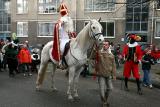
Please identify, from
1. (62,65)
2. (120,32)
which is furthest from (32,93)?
(120,32)

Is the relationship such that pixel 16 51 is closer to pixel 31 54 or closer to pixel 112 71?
pixel 31 54

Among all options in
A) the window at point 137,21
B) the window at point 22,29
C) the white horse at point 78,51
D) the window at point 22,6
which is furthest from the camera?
the window at point 22,6

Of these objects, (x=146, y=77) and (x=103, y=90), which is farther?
(x=146, y=77)

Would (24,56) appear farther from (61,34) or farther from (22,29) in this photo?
(22,29)

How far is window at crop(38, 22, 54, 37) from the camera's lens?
175ft

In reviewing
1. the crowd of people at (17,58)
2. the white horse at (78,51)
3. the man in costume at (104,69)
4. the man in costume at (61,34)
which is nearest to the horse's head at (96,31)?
the white horse at (78,51)

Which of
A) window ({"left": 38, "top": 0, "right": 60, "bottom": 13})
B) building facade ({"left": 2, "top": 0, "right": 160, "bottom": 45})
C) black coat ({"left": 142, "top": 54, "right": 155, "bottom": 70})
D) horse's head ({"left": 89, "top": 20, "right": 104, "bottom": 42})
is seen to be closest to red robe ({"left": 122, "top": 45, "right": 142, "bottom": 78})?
black coat ({"left": 142, "top": 54, "right": 155, "bottom": 70})

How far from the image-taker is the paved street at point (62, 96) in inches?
449

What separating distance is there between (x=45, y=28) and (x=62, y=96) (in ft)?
136

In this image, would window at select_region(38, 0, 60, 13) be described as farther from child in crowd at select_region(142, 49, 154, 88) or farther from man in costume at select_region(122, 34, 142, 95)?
man in costume at select_region(122, 34, 142, 95)

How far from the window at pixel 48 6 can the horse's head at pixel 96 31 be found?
43.0 meters

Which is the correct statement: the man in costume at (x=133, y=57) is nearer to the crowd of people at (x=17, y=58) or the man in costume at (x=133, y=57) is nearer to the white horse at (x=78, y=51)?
the white horse at (x=78, y=51)

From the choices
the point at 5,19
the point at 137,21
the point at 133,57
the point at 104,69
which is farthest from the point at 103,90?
the point at 5,19

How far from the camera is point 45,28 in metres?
53.6
